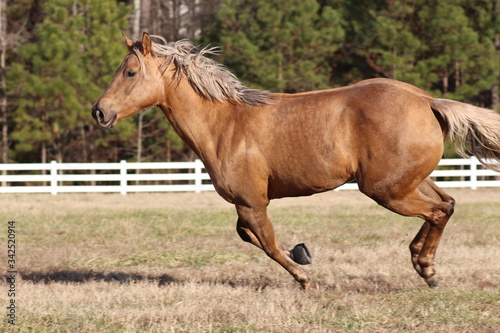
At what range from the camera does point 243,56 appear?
2369 cm

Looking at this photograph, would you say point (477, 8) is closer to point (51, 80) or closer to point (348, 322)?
point (51, 80)

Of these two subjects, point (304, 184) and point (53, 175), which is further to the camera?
point (53, 175)

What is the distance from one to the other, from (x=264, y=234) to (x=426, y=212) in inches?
54.1

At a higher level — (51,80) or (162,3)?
(162,3)

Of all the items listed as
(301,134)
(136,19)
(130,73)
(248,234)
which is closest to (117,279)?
(248,234)

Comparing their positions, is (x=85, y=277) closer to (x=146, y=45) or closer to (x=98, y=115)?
(x=98, y=115)

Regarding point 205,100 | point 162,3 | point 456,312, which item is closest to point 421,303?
point 456,312

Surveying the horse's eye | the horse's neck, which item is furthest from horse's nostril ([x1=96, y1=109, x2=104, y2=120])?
the horse's neck

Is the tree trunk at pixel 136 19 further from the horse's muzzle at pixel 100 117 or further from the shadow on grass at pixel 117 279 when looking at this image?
the horse's muzzle at pixel 100 117

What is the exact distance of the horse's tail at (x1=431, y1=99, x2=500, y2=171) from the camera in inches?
230

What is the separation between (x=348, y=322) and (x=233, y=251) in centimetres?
378

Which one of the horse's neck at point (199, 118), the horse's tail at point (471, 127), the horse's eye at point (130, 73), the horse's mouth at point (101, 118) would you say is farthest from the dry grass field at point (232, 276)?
the horse's eye at point (130, 73)

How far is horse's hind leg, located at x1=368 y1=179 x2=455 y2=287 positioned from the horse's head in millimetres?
2112

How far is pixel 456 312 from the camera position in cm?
528
